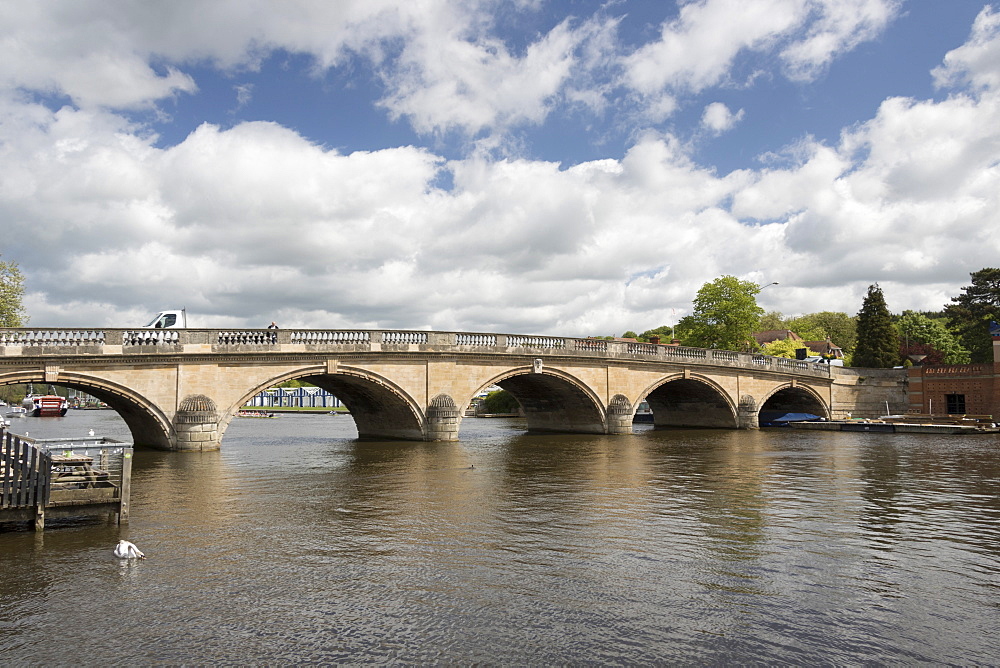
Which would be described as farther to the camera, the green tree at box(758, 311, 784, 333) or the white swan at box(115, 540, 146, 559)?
the green tree at box(758, 311, 784, 333)

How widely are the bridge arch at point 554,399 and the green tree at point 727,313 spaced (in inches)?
922

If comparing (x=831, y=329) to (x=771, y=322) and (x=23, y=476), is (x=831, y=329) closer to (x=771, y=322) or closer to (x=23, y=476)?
(x=771, y=322)

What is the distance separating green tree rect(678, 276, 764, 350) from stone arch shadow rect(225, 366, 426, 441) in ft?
114

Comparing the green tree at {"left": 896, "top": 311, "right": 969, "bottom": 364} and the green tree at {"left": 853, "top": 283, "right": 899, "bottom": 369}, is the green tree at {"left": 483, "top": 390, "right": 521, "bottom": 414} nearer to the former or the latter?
the green tree at {"left": 853, "top": 283, "right": 899, "bottom": 369}

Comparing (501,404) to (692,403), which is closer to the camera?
(692,403)

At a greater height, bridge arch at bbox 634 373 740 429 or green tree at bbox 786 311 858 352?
green tree at bbox 786 311 858 352

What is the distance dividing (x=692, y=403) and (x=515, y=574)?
4004 centimetres

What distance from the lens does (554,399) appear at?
4056cm

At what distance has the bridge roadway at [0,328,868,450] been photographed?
24312 millimetres

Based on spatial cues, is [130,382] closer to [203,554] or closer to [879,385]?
[203,554]

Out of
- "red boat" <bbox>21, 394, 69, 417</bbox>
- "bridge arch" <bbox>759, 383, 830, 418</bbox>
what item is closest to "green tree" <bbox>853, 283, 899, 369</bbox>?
"bridge arch" <bbox>759, 383, 830, 418</bbox>

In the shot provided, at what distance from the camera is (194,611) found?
8281 mm

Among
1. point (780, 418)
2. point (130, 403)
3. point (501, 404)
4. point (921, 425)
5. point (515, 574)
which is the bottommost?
point (515, 574)

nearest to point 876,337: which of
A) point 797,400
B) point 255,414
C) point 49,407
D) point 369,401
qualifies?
point 797,400
